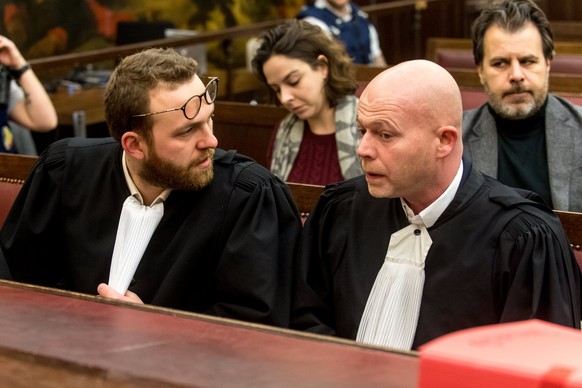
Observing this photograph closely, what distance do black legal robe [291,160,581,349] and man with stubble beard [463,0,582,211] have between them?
1175 millimetres

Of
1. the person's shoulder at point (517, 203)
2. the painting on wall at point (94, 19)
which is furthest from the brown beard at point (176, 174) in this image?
the painting on wall at point (94, 19)

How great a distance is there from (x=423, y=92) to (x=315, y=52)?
1.82m

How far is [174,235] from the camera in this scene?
264cm

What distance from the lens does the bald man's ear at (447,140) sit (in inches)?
89.7

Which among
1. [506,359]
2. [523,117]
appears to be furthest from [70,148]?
[506,359]

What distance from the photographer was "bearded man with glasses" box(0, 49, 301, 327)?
2.55 meters

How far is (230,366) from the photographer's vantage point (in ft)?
3.62

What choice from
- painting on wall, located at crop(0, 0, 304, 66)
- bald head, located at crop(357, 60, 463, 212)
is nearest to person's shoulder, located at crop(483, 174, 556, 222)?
bald head, located at crop(357, 60, 463, 212)

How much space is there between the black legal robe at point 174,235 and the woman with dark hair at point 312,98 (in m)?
1.24

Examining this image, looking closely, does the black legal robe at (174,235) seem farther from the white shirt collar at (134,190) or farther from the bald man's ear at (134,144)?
the bald man's ear at (134,144)

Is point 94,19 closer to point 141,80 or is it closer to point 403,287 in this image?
point 141,80

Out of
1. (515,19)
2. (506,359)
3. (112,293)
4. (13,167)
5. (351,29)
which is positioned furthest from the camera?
(351,29)

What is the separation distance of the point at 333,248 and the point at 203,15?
311 inches

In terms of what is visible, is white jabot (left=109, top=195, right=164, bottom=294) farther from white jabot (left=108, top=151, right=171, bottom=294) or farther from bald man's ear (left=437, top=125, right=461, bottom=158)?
bald man's ear (left=437, top=125, right=461, bottom=158)
